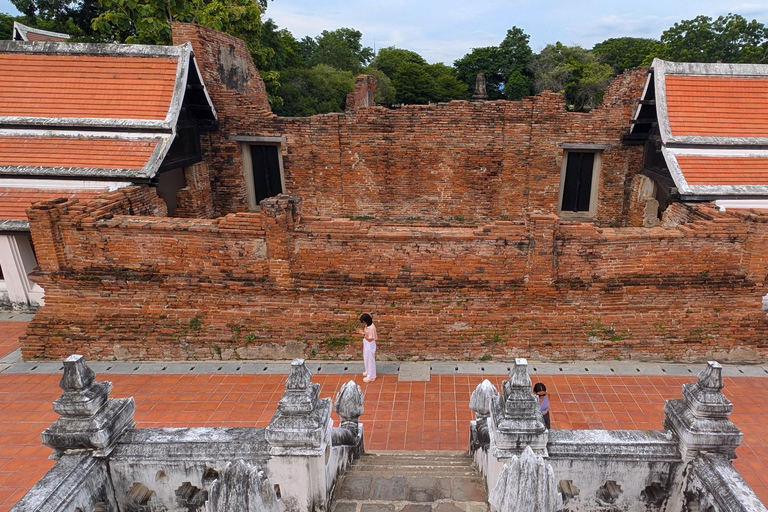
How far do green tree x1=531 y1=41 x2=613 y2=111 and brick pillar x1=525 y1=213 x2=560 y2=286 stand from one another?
37449 millimetres

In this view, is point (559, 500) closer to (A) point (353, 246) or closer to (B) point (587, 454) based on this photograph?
(B) point (587, 454)

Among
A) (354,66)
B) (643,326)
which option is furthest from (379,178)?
(354,66)

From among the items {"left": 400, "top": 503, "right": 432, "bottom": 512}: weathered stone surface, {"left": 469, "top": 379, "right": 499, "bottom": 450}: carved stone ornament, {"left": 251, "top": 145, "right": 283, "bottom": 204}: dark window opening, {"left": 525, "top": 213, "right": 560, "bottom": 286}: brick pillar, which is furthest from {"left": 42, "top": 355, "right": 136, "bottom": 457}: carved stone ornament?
{"left": 251, "top": 145, "right": 283, "bottom": 204}: dark window opening

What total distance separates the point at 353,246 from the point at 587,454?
4713 millimetres

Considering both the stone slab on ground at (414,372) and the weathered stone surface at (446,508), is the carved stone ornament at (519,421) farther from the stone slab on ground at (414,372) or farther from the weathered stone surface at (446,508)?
the stone slab on ground at (414,372)

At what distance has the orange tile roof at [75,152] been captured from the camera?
31.7ft

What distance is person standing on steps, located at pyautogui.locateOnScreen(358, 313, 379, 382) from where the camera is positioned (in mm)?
7430

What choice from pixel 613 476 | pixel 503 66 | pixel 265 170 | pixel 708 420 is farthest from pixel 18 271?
pixel 503 66

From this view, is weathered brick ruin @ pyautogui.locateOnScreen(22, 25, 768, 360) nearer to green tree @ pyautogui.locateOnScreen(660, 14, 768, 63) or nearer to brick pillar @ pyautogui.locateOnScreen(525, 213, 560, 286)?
brick pillar @ pyautogui.locateOnScreen(525, 213, 560, 286)

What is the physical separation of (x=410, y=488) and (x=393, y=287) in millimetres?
3845

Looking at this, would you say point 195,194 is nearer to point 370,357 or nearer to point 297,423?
point 370,357

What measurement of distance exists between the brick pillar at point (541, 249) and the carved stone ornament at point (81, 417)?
234 inches

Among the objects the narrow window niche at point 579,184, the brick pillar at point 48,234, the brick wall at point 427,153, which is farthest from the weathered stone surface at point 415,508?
the narrow window niche at point 579,184

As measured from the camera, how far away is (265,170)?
13.5 metres
